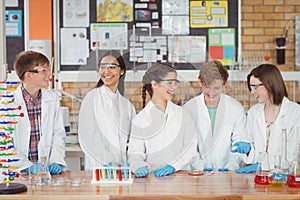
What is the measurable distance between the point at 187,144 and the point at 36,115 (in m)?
0.82

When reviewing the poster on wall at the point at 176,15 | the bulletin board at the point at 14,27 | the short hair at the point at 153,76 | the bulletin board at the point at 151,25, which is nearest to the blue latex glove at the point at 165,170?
the short hair at the point at 153,76

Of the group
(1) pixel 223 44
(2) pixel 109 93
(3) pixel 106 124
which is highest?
(1) pixel 223 44

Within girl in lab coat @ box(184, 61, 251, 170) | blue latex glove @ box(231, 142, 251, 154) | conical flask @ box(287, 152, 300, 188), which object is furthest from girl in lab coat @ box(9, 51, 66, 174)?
conical flask @ box(287, 152, 300, 188)

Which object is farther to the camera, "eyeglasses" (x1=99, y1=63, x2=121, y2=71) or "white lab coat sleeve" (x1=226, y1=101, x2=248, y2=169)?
"white lab coat sleeve" (x1=226, y1=101, x2=248, y2=169)

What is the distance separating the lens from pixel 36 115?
3.04 m

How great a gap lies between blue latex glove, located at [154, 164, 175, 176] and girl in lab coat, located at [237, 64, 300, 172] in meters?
0.46

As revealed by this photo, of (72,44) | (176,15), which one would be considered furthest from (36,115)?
(176,15)

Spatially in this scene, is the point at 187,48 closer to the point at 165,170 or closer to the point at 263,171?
the point at 165,170

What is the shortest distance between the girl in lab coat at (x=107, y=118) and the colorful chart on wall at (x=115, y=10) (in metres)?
2.25

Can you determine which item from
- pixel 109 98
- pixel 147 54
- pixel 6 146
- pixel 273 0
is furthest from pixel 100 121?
pixel 273 0

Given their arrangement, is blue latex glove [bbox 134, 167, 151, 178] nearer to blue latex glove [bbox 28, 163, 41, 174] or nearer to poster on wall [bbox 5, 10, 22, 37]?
blue latex glove [bbox 28, 163, 41, 174]

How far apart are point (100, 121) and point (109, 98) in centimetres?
13

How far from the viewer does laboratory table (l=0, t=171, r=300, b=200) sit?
2.40 metres

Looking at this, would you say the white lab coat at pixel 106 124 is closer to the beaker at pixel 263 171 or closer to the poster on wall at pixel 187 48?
the beaker at pixel 263 171
